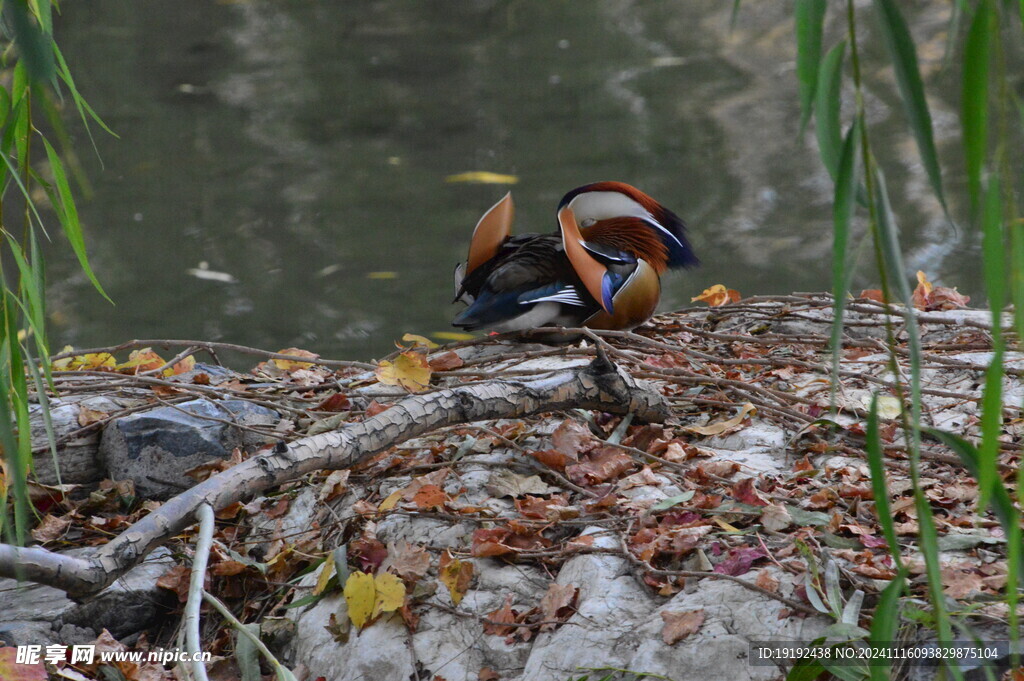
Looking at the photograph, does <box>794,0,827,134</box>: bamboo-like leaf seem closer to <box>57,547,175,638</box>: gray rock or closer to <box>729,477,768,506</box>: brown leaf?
<box>729,477,768,506</box>: brown leaf

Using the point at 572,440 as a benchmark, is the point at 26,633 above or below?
below

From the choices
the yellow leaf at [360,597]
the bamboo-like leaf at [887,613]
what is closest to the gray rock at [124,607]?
the yellow leaf at [360,597]

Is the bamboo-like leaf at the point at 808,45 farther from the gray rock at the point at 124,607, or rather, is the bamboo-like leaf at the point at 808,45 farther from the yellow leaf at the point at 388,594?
the gray rock at the point at 124,607

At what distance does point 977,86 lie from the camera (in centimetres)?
81

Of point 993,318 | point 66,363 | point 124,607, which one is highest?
point 993,318

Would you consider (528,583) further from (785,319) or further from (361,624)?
(785,319)

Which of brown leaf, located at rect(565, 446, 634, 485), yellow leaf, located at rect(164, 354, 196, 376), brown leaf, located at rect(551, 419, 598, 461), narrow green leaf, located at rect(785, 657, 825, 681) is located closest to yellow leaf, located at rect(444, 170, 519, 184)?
yellow leaf, located at rect(164, 354, 196, 376)

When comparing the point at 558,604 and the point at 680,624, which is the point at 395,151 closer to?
the point at 558,604

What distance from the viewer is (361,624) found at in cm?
163

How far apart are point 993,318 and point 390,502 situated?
1309 mm

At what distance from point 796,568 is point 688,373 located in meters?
0.85

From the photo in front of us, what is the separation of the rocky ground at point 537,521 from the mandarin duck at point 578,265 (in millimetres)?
134

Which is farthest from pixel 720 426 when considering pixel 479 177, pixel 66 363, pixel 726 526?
pixel 479 177

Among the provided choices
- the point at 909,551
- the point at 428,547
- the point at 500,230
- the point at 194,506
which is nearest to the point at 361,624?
the point at 428,547
